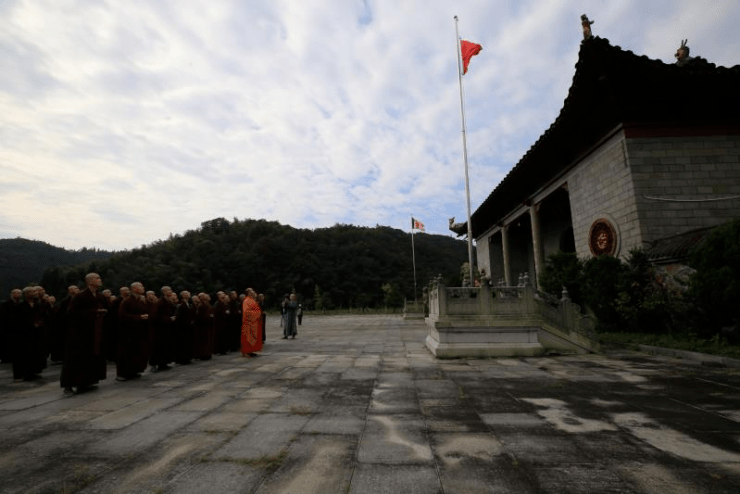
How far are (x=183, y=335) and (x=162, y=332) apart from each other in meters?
0.75

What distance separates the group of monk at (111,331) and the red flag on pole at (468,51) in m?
11.0

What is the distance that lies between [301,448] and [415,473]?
968mm

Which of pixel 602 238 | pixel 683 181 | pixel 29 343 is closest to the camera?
pixel 29 343

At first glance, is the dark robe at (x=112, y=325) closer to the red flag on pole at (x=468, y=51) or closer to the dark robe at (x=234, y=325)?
the dark robe at (x=234, y=325)

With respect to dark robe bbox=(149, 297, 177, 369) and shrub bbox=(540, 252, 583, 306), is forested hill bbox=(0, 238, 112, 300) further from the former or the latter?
shrub bbox=(540, 252, 583, 306)

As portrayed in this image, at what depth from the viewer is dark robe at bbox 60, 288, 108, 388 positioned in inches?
206

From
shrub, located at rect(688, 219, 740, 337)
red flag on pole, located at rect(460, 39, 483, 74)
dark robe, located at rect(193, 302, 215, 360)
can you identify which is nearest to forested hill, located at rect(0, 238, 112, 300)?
dark robe, located at rect(193, 302, 215, 360)

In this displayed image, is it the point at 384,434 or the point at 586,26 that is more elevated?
the point at 586,26

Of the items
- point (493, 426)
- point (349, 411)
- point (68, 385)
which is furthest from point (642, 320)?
point (68, 385)

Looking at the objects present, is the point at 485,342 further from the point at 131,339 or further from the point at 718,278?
the point at 131,339

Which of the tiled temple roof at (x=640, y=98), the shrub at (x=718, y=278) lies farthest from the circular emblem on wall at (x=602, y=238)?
the shrub at (x=718, y=278)

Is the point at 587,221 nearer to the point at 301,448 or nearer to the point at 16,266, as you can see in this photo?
the point at 301,448

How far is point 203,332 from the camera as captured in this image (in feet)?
28.4

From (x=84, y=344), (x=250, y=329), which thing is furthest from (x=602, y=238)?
(x=84, y=344)
